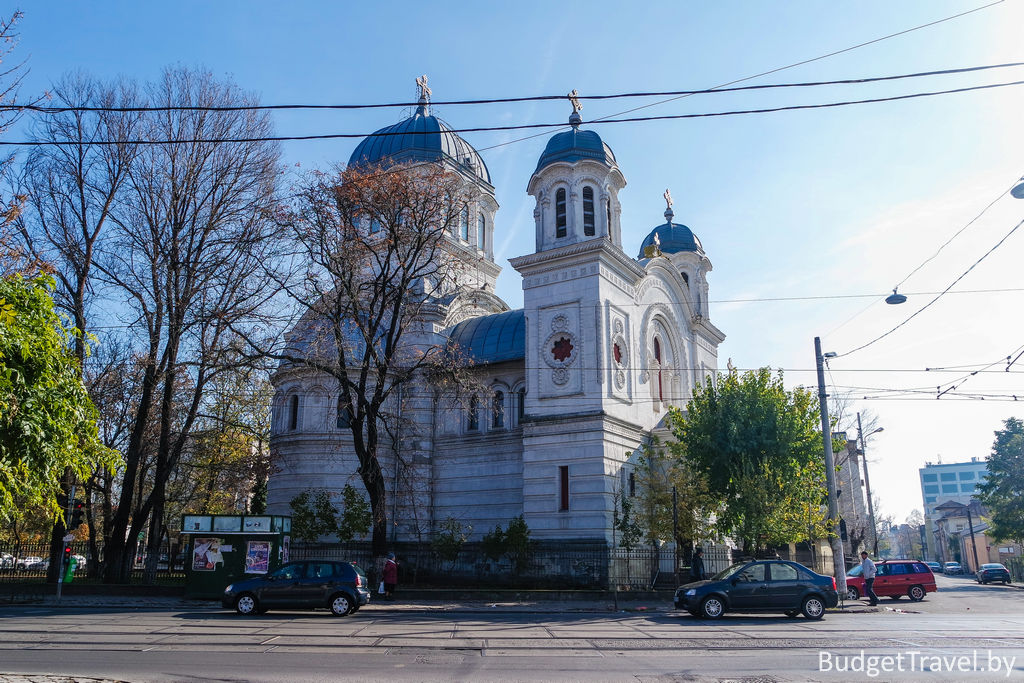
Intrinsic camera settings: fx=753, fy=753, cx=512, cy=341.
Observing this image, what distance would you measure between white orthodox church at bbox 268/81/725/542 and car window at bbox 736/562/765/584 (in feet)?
26.5

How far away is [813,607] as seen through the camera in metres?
17.2

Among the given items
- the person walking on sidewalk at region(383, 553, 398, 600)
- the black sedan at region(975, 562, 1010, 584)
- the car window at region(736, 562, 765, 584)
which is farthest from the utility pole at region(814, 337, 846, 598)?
the black sedan at region(975, 562, 1010, 584)

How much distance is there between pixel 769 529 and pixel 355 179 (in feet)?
54.3

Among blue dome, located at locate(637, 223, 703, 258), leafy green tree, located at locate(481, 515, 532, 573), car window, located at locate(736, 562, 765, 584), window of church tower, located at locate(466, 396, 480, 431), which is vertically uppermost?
blue dome, located at locate(637, 223, 703, 258)

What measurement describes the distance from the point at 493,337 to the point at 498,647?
2047 cm

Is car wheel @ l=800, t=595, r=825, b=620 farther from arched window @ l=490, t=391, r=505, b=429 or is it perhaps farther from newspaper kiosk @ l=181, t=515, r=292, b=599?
arched window @ l=490, t=391, r=505, b=429

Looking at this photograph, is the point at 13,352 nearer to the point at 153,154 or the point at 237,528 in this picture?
the point at 237,528

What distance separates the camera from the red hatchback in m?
25.3

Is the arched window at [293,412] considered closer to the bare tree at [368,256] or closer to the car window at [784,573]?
the bare tree at [368,256]

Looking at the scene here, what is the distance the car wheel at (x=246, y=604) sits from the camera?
17547 millimetres

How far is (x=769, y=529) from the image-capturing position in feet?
74.9

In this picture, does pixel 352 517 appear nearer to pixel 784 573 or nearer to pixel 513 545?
pixel 513 545

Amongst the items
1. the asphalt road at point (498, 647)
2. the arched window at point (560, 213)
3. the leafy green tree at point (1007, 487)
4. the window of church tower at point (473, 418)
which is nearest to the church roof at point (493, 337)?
the window of church tower at point (473, 418)

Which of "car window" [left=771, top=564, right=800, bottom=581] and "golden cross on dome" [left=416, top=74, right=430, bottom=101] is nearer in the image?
"car window" [left=771, top=564, right=800, bottom=581]
